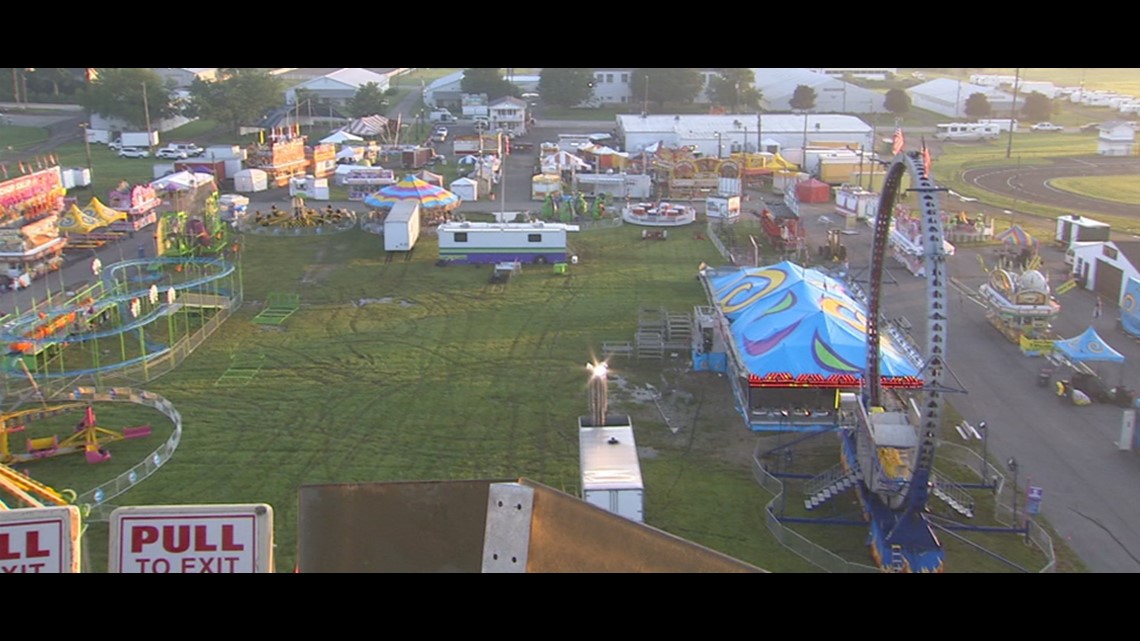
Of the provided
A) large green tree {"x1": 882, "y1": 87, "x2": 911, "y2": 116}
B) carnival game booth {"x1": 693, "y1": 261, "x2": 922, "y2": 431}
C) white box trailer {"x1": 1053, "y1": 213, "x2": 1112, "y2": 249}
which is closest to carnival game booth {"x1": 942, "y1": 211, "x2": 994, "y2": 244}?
white box trailer {"x1": 1053, "y1": 213, "x2": 1112, "y2": 249}

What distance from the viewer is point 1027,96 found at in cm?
6025

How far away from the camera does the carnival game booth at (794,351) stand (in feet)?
52.3

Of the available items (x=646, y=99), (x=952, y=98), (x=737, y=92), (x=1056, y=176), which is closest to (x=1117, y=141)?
(x=1056, y=176)

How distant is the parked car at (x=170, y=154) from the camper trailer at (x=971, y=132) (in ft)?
116

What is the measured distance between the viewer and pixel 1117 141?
152 ft

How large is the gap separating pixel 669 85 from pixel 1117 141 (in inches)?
938

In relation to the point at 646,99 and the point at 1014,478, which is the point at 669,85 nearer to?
the point at 646,99

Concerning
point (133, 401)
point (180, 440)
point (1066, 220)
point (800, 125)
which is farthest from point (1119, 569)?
point (800, 125)

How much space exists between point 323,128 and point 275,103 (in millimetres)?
2644

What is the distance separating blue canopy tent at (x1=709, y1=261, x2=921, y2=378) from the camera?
638 inches

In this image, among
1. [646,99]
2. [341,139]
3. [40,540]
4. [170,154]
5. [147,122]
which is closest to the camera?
[40,540]

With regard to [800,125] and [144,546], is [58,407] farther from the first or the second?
[800,125]

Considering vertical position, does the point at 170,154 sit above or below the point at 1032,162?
above

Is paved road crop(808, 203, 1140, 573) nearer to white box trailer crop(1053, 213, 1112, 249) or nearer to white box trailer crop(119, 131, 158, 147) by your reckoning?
white box trailer crop(1053, 213, 1112, 249)
